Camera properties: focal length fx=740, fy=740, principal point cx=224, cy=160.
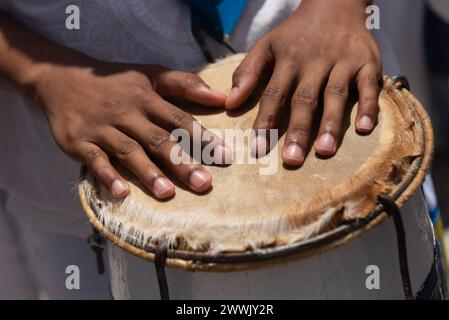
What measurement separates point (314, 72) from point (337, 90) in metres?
0.06

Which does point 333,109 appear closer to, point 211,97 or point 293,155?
point 293,155

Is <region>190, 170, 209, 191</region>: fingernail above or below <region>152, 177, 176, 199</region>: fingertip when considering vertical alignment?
above

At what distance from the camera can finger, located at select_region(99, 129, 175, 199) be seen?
3.88 ft

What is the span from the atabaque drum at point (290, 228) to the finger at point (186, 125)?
23 millimetres

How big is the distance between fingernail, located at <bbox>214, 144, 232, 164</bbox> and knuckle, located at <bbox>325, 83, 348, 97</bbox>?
7.8 inches

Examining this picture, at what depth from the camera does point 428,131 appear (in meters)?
1.24

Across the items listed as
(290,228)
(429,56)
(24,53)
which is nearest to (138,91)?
(24,53)

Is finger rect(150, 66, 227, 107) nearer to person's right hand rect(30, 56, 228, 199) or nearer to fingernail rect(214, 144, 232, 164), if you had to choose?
person's right hand rect(30, 56, 228, 199)

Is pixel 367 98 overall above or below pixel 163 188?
above

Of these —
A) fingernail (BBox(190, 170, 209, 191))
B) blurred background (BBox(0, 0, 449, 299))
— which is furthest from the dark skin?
blurred background (BBox(0, 0, 449, 299))

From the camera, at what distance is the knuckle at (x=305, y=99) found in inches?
48.6

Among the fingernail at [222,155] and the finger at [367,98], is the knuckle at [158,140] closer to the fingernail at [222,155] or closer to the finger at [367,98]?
the fingernail at [222,155]

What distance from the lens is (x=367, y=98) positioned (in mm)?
1242
